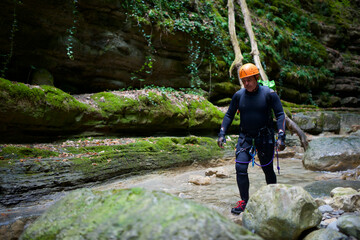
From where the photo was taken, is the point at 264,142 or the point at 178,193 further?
the point at 178,193

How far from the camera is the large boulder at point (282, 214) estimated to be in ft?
7.47

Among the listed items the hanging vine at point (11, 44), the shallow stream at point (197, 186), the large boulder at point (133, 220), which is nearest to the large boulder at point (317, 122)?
the shallow stream at point (197, 186)

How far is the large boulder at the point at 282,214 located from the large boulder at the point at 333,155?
441cm

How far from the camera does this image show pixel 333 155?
6113mm

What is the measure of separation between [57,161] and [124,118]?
2469mm

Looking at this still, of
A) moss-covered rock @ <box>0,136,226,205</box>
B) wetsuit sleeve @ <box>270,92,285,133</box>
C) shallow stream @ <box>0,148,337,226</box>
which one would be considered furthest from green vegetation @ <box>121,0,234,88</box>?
wetsuit sleeve @ <box>270,92,285,133</box>

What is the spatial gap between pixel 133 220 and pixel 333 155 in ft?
20.9

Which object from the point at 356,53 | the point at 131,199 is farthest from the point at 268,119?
the point at 356,53

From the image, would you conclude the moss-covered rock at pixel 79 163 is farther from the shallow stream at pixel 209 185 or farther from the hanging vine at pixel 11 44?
the hanging vine at pixel 11 44

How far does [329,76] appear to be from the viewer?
55.6ft

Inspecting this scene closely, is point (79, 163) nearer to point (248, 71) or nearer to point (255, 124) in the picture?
point (255, 124)

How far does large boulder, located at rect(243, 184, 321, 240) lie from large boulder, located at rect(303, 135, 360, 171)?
441 cm

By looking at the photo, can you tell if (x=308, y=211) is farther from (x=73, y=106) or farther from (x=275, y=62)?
(x=275, y=62)

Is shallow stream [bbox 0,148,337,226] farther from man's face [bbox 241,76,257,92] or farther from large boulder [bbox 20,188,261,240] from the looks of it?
man's face [bbox 241,76,257,92]
